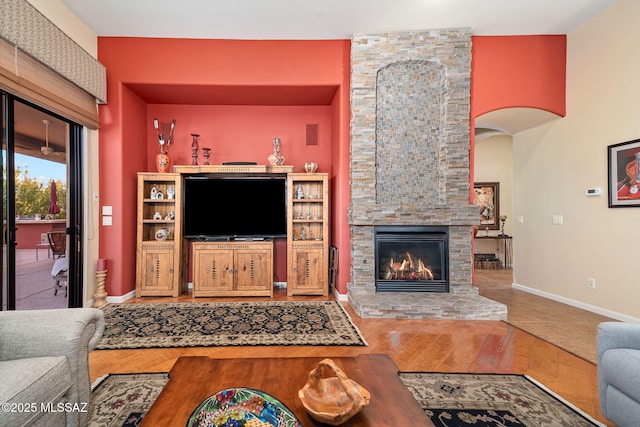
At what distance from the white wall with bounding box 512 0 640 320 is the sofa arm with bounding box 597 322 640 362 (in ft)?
7.60

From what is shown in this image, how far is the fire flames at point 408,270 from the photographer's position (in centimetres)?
388

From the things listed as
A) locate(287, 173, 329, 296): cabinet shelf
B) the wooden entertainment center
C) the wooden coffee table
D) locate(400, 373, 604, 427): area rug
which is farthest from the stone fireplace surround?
the wooden coffee table

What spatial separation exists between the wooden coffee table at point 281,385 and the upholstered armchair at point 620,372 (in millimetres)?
1139

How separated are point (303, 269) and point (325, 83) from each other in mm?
2557

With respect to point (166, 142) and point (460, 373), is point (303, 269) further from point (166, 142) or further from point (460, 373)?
point (166, 142)

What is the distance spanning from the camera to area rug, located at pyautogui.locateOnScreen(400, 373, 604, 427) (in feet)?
5.35

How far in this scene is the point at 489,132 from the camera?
560cm

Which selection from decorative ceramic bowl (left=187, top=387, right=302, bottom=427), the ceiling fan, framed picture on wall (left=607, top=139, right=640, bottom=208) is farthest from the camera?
framed picture on wall (left=607, top=139, right=640, bottom=208)

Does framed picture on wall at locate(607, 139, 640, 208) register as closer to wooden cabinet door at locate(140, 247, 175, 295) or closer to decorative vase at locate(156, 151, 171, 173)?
wooden cabinet door at locate(140, 247, 175, 295)

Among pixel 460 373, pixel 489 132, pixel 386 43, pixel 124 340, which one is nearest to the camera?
pixel 460 373

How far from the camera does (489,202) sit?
6.98 meters

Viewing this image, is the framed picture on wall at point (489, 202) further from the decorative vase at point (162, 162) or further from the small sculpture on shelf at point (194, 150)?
the decorative vase at point (162, 162)

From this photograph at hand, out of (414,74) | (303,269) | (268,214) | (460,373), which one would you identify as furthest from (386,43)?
(460,373)

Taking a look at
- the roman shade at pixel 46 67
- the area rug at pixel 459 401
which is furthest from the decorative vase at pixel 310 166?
the area rug at pixel 459 401
